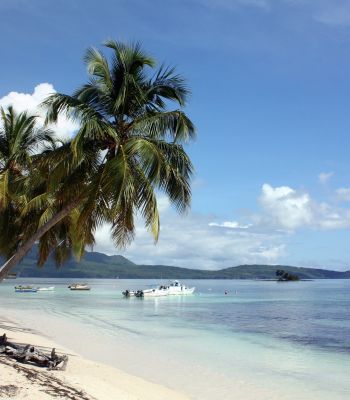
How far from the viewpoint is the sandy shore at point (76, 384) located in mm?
9820

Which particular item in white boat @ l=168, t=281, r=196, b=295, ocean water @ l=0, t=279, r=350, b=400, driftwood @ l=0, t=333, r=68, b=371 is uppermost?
white boat @ l=168, t=281, r=196, b=295

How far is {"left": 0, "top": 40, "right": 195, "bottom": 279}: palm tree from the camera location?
42.2ft

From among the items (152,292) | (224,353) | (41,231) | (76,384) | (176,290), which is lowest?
(224,353)

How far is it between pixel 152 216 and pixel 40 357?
15.0 ft

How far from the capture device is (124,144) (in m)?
13.2

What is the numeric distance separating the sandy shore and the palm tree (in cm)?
333

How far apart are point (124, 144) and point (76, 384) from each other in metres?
5.94

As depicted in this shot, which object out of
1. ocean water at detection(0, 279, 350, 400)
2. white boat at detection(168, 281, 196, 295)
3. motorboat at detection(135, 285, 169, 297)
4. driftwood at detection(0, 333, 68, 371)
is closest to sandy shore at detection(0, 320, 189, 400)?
driftwood at detection(0, 333, 68, 371)

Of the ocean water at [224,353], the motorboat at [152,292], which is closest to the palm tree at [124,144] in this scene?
the ocean water at [224,353]

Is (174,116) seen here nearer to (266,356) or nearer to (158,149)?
(158,149)

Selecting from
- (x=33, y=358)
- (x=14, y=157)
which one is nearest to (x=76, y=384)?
(x=33, y=358)

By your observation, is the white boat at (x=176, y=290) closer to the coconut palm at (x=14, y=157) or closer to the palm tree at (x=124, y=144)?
the coconut palm at (x=14, y=157)

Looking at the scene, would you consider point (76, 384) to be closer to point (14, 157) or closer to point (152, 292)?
point (14, 157)

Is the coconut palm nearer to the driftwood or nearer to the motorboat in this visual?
the driftwood
